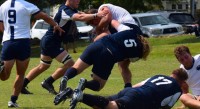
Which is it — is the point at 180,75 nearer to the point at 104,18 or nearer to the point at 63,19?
the point at 104,18

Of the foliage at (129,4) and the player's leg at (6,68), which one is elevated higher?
the player's leg at (6,68)

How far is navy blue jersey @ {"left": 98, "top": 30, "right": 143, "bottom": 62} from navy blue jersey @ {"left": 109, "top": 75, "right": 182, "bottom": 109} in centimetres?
108

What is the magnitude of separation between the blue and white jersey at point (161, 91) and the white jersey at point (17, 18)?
2.58m

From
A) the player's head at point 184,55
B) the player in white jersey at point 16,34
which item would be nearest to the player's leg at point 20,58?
the player in white jersey at point 16,34

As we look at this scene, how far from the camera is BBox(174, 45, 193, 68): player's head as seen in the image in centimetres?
888

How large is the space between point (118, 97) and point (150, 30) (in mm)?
22301

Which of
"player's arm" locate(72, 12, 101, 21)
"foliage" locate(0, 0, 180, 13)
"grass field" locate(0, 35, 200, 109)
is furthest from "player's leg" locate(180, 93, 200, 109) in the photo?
"foliage" locate(0, 0, 180, 13)

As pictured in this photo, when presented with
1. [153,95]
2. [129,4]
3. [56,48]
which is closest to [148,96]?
[153,95]

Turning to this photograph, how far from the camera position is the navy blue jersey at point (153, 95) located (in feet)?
25.7

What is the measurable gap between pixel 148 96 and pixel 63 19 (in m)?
3.72

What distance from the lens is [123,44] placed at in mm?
9070

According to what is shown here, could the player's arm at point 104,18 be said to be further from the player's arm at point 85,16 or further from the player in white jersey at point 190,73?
the player in white jersey at point 190,73

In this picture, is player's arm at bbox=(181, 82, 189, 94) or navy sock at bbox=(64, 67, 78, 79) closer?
player's arm at bbox=(181, 82, 189, 94)

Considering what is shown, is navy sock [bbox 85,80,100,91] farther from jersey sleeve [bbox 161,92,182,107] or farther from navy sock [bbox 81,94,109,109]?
jersey sleeve [bbox 161,92,182,107]
